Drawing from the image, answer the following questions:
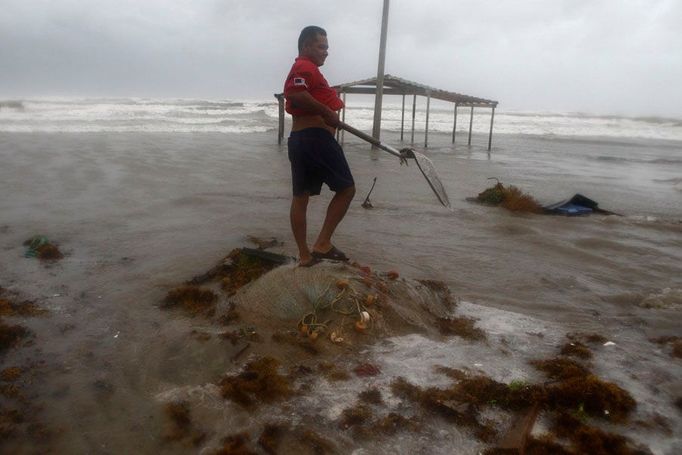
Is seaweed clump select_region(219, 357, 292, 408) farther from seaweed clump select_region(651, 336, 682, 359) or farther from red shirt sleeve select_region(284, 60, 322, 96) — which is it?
seaweed clump select_region(651, 336, 682, 359)

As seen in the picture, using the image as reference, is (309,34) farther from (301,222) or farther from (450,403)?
(450,403)

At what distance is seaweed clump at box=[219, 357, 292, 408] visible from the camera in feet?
8.87

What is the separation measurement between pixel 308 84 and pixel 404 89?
1801 centimetres

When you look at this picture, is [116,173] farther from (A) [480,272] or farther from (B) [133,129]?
(B) [133,129]

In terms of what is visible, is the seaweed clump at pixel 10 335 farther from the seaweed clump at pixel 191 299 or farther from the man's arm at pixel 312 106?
the man's arm at pixel 312 106

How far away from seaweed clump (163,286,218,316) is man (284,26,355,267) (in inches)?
30.1

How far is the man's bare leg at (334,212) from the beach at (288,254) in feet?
3.32

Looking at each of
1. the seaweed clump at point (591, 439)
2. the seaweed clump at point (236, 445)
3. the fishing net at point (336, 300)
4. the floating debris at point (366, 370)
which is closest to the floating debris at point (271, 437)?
the seaweed clump at point (236, 445)

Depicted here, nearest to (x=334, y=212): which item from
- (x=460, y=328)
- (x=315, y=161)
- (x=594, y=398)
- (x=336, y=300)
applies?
(x=315, y=161)

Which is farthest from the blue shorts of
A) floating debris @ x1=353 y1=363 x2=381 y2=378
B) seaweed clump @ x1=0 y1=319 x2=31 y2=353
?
seaweed clump @ x1=0 y1=319 x2=31 y2=353

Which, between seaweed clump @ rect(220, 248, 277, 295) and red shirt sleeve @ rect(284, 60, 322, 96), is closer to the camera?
red shirt sleeve @ rect(284, 60, 322, 96)

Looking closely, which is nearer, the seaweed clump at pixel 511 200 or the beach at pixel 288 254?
the beach at pixel 288 254

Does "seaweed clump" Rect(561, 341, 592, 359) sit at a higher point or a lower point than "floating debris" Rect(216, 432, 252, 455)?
higher

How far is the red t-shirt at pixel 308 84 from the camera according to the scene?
3.69m
